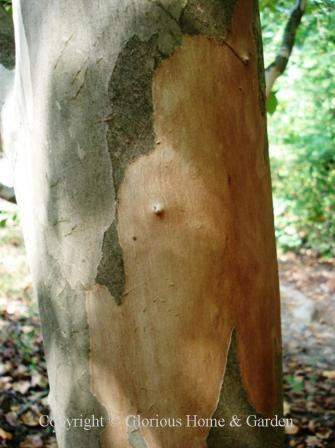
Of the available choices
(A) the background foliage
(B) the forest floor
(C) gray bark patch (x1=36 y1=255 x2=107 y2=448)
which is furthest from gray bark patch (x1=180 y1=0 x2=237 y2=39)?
(A) the background foliage

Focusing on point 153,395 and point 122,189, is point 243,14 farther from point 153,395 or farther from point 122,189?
point 153,395

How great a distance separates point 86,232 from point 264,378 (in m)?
0.40

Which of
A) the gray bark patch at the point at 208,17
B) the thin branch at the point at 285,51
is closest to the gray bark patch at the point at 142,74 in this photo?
the gray bark patch at the point at 208,17

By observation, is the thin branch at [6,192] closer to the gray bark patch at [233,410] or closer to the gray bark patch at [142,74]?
the gray bark patch at [142,74]

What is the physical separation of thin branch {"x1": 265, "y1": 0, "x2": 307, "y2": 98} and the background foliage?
154 inches

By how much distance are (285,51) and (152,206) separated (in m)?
1.38

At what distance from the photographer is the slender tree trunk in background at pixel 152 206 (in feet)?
2.44

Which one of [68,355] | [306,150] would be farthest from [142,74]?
[306,150]

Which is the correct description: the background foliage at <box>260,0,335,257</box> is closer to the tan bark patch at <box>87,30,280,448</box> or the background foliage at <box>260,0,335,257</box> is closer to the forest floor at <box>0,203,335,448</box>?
the forest floor at <box>0,203,335,448</box>

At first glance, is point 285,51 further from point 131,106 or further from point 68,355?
point 68,355

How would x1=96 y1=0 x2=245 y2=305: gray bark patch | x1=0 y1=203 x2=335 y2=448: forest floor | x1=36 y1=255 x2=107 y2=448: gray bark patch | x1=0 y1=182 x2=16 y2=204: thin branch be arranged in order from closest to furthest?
x1=96 y1=0 x2=245 y2=305: gray bark patch < x1=36 y1=255 x2=107 y2=448: gray bark patch < x1=0 y1=182 x2=16 y2=204: thin branch < x1=0 y1=203 x2=335 y2=448: forest floor

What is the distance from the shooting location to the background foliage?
597cm

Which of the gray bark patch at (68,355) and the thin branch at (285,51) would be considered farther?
the thin branch at (285,51)

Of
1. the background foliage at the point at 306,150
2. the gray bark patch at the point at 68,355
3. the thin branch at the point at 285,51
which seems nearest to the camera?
the gray bark patch at the point at 68,355
